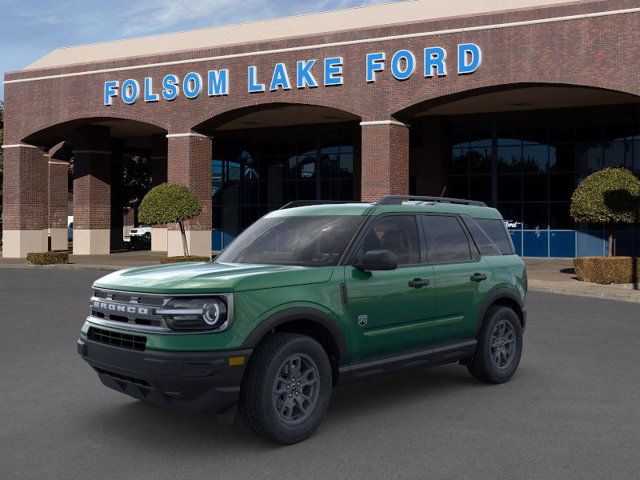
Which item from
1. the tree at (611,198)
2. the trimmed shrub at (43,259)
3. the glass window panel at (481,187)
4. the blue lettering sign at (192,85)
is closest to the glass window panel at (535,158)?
the glass window panel at (481,187)

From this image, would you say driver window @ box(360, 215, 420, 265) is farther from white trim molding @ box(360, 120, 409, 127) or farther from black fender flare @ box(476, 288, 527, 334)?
white trim molding @ box(360, 120, 409, 127)

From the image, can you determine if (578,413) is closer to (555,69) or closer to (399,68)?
(555,69)

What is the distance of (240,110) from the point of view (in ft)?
105

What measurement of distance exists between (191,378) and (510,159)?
1272 inches

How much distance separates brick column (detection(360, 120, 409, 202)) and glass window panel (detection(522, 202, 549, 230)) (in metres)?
8.76

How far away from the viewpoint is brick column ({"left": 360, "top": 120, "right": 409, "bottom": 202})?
28344mm

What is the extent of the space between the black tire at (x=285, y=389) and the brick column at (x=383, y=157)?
22721 mm

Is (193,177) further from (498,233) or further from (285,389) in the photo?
(285,389)

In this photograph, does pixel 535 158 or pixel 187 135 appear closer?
pixel 187 135

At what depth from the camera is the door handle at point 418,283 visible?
6.80m

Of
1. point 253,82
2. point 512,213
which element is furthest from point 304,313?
point 512,213

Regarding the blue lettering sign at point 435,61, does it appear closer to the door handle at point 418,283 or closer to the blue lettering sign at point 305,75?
the blue lettering sign at point 305,75

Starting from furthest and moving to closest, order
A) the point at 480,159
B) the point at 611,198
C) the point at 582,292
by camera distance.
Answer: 1. the point at 480,159
2. the point at 611,198
3. the point at 582,292

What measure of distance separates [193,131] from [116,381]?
28.1m
